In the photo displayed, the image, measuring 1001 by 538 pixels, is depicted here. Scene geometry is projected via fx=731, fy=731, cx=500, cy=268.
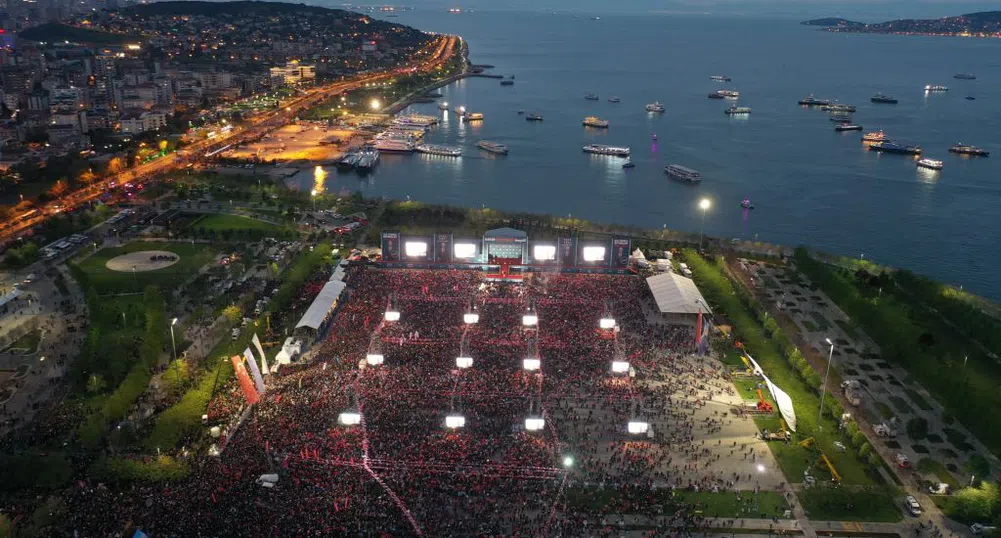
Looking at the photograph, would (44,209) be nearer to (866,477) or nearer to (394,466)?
(394,466)

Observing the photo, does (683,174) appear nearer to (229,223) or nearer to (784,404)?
(229,223)

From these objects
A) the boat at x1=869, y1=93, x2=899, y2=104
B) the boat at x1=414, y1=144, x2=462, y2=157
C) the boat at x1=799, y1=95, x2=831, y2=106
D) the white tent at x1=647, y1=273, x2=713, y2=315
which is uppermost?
the boat at x1=869, y1=93, x2=899, y2=104

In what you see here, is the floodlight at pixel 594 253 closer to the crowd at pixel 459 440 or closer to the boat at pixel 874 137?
the crowd at pixel 459 440

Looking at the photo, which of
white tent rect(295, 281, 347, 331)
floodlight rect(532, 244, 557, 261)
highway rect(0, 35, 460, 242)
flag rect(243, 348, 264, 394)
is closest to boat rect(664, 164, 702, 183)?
floodlight rect(532, 244, 557, 261)

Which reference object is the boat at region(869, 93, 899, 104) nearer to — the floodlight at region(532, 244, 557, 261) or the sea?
the sea

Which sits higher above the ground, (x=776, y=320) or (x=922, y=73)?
(x=922, y=73)

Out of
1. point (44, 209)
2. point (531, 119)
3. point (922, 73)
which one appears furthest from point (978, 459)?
point (922, 73)

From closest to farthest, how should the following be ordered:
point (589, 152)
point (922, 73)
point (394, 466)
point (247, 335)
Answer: point (394, 466) → point (247, 335) → point (589, 152) → point (922, 73)
